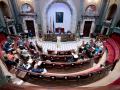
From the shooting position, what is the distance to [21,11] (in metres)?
15.7

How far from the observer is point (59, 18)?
53.5 feet

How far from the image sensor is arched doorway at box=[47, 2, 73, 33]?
15797mm

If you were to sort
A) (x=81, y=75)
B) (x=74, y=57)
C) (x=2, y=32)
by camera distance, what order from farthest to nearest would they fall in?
(x=2, y=32) → (x=74, y=57) → (x=81, y=75)

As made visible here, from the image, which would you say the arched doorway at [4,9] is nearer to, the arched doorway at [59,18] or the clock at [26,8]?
the clock at [26,8]

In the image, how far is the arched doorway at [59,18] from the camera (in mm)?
15797

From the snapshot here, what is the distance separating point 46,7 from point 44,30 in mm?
2643

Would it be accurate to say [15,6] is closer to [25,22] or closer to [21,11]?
[21,11]

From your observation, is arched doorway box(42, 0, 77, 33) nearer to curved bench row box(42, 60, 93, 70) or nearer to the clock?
the clock

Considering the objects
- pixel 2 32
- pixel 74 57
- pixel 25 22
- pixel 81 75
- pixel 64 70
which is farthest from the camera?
pixel 25 22

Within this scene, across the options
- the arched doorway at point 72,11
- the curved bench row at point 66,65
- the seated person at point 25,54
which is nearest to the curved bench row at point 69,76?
the curved bench row at point 66,65

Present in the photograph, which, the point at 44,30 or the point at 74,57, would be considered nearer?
the point at 74,57

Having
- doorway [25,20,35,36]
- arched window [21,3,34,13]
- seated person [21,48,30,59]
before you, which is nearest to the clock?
arched window [21,3,34,13]

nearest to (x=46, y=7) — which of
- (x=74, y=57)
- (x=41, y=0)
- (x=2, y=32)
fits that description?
(x=41, y=0)

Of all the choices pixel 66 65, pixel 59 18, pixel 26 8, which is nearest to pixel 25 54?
pixel 66 65
